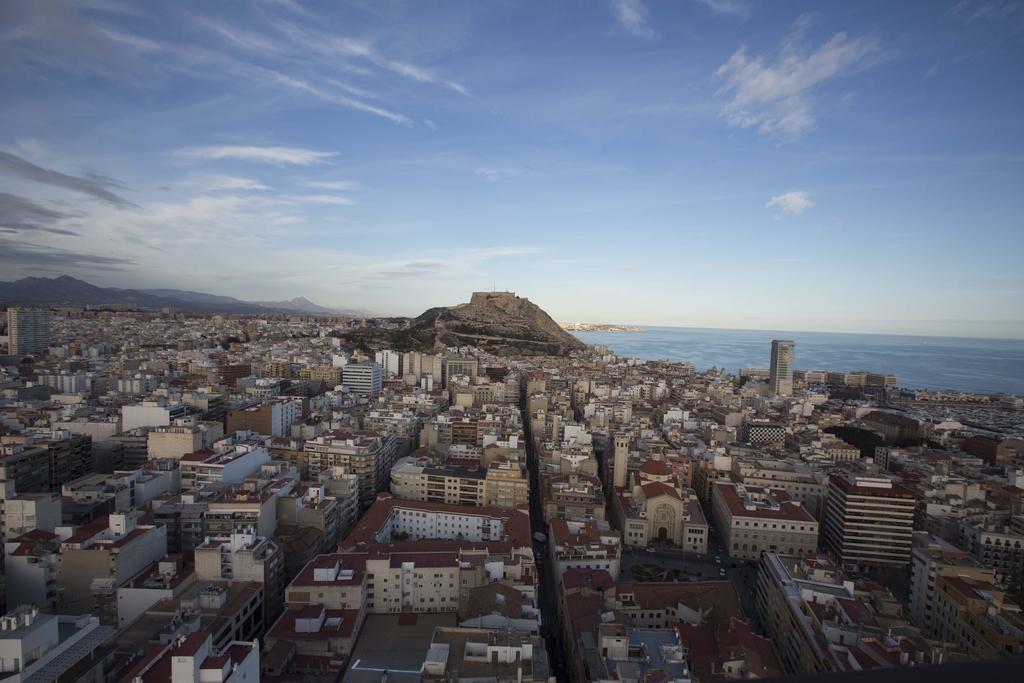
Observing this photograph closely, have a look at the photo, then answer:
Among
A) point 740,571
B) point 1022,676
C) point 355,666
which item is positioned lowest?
point 740,571

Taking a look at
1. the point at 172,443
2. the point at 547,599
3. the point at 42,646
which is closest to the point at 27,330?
the point at 172,443

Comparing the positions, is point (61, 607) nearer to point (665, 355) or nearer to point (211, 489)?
point (211, 489)

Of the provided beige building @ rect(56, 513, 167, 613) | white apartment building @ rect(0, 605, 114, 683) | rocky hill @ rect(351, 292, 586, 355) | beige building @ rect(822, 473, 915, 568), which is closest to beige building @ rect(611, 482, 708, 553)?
beige building @ rect(822, 473, 915, 568)

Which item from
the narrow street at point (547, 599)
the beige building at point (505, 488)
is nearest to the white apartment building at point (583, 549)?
the narrow street at point (547, 599)

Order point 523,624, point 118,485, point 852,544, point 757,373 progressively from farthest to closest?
1. point 757,373
2. point 852,544
3. point 118,485
4. point 523,624

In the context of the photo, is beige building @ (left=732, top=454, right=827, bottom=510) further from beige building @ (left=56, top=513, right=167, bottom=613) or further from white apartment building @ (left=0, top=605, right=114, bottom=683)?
white apartment building @ (left=0, top=605, right=114, bottom=683)

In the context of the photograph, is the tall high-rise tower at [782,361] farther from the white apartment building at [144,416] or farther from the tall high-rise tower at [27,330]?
the tall high-rise tower at [27,330]

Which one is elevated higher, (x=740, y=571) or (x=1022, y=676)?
(x=1022, y=676)

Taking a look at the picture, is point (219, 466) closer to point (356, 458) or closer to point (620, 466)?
point (356, 458)

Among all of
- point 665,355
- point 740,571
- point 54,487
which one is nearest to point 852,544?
point 740,571
